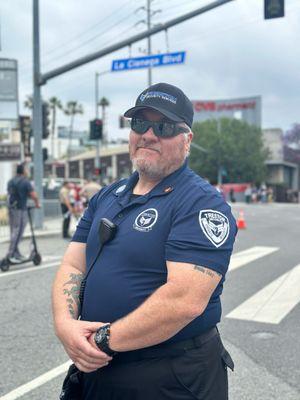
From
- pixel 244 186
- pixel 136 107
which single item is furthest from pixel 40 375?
pixel 244 186

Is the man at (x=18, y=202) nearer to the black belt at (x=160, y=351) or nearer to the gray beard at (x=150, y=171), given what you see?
the gray beard at (x=150, y=171)

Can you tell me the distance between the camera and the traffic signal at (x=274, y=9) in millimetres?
11430

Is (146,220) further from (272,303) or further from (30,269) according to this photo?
(30,269)

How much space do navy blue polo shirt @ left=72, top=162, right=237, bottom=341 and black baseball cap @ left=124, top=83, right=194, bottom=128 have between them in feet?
0.83

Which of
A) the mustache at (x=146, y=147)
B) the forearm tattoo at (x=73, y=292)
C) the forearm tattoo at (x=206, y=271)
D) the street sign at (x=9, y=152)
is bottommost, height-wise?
the forearm tattoo at (x=73, y=292)

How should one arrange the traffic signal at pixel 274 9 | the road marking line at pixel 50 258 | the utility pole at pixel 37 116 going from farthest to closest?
the utility pole at pixel 37 116, the traffic signal at pixel 274 9, the road marking line at pixel 50 258

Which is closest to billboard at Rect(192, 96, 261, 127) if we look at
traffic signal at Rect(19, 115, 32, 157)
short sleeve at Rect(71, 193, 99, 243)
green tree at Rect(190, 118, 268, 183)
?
green tree at Rect(190, 118, 268, 183)

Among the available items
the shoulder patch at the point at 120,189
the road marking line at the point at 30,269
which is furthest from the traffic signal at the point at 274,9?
the shoulder patch at the point at 120,189

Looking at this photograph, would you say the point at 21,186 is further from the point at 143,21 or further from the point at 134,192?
the point at 143,21

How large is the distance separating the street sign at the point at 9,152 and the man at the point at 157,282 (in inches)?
691

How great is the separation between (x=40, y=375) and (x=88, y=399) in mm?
2185

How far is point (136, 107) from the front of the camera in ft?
7.29

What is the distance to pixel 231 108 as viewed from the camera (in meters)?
73.7

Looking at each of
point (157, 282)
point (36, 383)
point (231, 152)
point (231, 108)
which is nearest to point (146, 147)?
point (157, 282)
